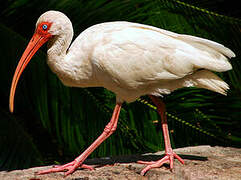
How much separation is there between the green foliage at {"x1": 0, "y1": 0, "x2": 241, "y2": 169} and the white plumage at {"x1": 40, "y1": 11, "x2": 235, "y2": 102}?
102 cm

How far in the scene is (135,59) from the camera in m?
4.33

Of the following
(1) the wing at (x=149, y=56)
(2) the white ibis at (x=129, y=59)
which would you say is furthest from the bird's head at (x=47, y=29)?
(1) the wing at (x=149, y=56)

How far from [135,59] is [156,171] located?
1098 millimetres

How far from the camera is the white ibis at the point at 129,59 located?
4281mm

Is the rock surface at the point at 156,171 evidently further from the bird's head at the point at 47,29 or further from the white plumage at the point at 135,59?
the bird's head at the point at 47,29

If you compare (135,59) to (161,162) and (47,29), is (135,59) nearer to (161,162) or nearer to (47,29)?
(47,29)

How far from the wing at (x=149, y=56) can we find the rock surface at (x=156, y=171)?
0.84m

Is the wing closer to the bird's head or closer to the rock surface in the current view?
the bird's head

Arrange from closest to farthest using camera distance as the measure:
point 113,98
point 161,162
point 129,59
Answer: point 129,59, point 161,162, point 113,98

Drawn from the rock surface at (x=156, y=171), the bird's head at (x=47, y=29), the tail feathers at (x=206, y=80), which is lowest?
the rock surface at (x=156, y=171)

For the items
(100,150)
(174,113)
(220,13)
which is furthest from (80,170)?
(220,13)

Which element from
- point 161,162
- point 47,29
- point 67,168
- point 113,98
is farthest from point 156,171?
point 47,29

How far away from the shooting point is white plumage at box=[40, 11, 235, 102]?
428 centimetres

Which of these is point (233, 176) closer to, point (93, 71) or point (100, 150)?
point (93, 71)
